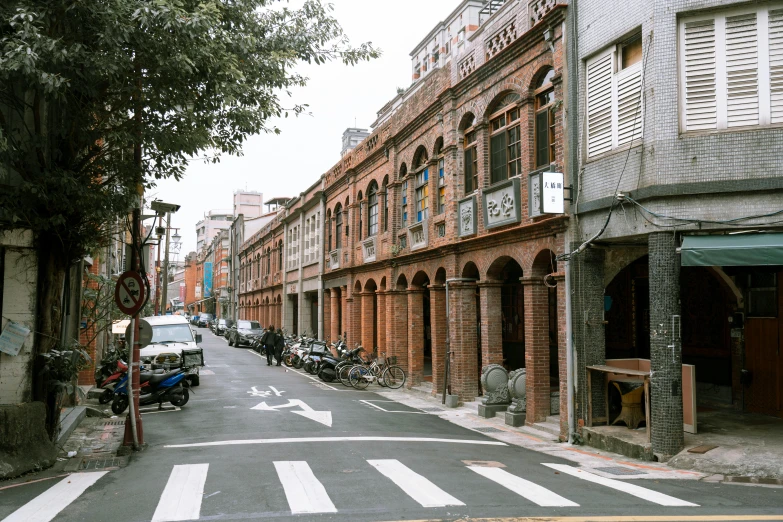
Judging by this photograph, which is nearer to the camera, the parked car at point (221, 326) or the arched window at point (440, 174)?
the arched window at point (440, 174)

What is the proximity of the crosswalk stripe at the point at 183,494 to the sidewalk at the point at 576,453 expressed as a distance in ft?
18.6

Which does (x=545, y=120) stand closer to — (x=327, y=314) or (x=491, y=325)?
(x=491, y=325)

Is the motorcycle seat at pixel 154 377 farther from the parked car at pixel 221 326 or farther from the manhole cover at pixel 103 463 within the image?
the parked car at pixel 221 326

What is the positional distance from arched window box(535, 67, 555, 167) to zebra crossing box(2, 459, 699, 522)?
7446mm

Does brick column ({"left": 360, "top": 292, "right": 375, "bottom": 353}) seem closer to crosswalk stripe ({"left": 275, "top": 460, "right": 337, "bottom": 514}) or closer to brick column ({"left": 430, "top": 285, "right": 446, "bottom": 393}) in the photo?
brick column ({"left": 430, "top": 285, "right": 446, "bottom": 393})

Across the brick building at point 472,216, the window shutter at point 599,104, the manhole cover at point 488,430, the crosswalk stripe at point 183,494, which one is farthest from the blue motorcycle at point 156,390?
the window shutter at point 599,104

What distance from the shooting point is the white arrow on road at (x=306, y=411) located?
14.6m

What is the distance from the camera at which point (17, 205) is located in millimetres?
10156

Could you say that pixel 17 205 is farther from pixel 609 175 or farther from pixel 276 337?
pixel 276 337

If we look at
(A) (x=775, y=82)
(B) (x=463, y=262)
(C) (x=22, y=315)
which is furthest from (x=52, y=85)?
(B) (x=463, y=262)

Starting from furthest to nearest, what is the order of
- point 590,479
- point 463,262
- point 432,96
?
point 432,96 < point 463,262 < point 590,479

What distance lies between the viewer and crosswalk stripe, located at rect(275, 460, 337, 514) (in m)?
7.16

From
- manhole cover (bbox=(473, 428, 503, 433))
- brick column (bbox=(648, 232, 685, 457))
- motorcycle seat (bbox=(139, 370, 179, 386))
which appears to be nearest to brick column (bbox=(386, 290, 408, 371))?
manhole cover (bbox=(473, 428, 503, 433))

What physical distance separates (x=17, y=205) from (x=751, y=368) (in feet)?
45.4
